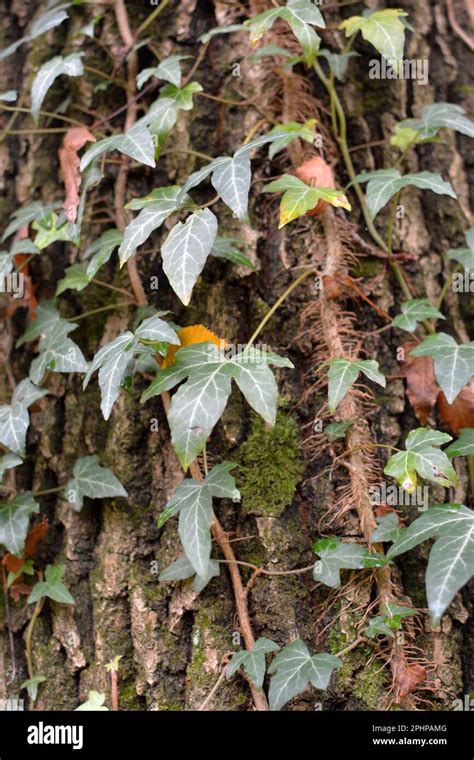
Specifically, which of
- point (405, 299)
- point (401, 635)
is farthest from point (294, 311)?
point (401, 635)

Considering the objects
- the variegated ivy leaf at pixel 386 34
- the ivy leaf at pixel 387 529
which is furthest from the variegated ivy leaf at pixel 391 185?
the ivy leaf at pixel 387 529

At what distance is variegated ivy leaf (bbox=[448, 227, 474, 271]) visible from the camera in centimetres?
139

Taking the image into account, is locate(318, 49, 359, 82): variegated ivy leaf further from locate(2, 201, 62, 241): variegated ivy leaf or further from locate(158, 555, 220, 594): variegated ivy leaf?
locate(158, 555, 220, 594): variegated ivy leaf

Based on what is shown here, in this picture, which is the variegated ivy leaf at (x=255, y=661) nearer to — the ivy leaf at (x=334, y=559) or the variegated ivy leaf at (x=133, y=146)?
the ivy leaf at (x=334, y=559)

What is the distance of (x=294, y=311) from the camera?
141 centimetres

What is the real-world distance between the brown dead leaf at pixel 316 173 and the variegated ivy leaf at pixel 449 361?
0.38 m

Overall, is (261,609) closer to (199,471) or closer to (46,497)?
(199,471)

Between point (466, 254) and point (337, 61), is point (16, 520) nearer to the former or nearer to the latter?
point (466, 254)

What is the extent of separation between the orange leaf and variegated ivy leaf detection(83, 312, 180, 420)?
0.39ft

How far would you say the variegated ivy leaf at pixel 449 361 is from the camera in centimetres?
119

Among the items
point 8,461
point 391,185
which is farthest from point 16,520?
point 391,185

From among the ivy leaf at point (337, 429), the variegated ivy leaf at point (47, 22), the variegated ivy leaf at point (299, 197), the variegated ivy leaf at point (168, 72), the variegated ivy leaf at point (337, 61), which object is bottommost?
the ivy leaf at point (337, 429)

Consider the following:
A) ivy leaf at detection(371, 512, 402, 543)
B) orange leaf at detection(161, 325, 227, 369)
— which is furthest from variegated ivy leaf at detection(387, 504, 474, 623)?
orange leaf at detection(161, 325, 227, 369)

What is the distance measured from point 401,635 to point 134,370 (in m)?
0.72
